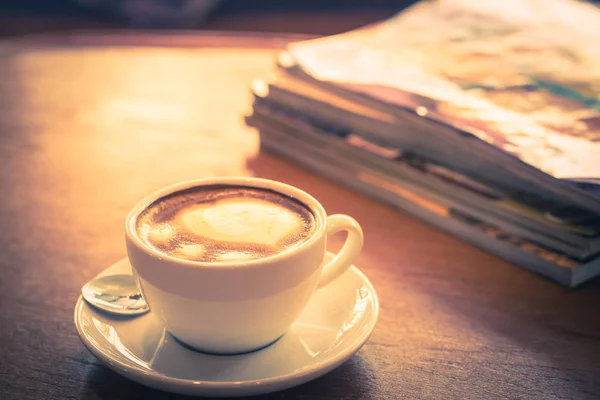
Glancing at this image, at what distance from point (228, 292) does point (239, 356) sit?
0.20 ft

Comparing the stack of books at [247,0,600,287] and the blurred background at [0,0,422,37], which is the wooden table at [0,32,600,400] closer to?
the stack of books at [247,0,600,287]

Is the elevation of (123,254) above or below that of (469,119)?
below

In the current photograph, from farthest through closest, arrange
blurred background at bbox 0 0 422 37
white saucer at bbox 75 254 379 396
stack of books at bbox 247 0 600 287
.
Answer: blurred background at bbox 0 0 422 37
stack of books at bbox 247 0 600 287
white saucer at bbox 75 254 379 396

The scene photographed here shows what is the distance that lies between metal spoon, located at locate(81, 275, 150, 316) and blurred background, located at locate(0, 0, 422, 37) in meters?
1.45

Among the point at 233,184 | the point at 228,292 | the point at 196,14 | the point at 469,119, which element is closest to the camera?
the point at 228,292

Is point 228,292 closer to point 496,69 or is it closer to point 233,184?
point 233,184

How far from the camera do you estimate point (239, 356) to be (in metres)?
0.46

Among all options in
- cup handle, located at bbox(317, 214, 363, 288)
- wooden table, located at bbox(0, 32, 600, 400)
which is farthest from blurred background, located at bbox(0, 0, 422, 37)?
cup handle, located at bbox(317, 214, 363, 288)

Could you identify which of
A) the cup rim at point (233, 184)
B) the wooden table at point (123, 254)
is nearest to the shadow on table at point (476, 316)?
the wooden table at point (123, 254)

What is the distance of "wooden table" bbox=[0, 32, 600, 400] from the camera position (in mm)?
455

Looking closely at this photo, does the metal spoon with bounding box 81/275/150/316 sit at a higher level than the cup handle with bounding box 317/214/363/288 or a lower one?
lower

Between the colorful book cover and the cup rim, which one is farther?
the colorful book cover

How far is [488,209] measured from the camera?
631mm

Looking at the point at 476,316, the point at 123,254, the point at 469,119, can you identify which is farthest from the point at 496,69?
the point at 123,254
